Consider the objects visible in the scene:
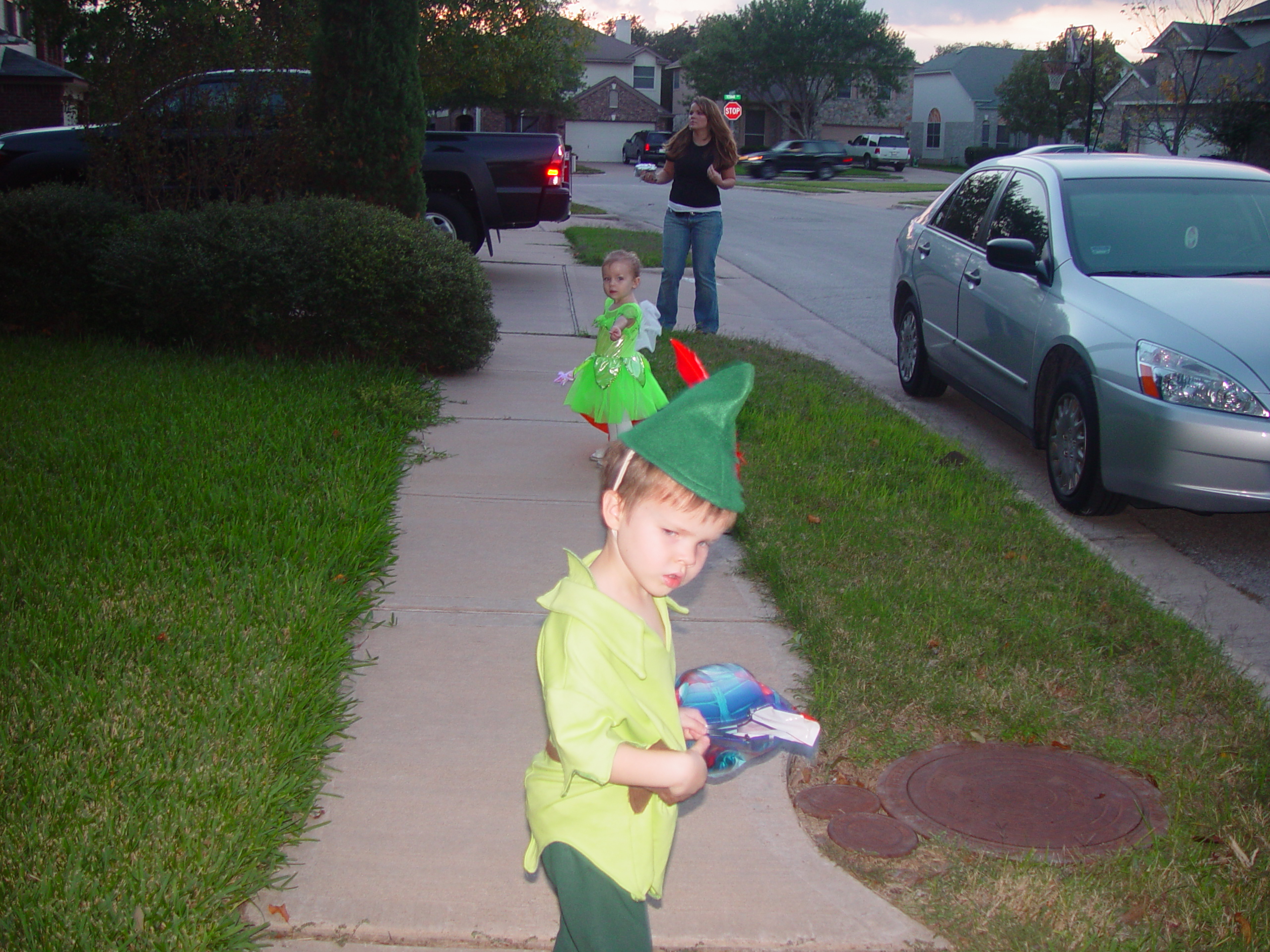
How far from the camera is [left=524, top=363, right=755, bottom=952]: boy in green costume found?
74.0 inches

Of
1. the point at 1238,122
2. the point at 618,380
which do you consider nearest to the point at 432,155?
the point at 618,380

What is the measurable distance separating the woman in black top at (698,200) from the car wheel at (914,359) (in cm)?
169

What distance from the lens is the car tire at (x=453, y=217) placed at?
1243 cm

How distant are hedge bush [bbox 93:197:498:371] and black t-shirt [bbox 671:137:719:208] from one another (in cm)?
210

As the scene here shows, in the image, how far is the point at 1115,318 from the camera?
567cm

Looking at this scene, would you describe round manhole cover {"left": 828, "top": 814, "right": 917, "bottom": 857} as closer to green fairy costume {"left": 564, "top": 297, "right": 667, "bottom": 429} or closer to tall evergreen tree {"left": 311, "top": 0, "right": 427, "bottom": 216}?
green fairy costume {"left": 564, "top": 297, "right": 667, "bottom": 429}

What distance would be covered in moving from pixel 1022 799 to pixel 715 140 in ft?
22.9

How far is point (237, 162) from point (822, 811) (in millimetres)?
7773

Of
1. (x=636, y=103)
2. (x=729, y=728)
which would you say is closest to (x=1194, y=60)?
(x=729, y=728)

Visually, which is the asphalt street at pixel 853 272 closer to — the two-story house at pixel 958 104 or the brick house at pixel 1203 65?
the brick house at pixel 1203 65

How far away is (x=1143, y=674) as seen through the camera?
4027 mm

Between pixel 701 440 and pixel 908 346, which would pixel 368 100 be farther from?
pixel 701 440

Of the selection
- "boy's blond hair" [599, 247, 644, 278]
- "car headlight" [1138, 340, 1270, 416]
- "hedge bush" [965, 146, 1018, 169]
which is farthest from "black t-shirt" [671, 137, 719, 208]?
"hedge bush" [965, 146, 1018, 169]

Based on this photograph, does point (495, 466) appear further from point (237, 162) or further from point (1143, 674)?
point (237, 162)
